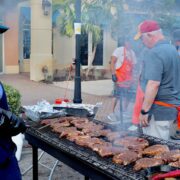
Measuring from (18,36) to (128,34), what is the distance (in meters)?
10.4

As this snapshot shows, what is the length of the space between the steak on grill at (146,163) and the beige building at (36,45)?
41.0 ft

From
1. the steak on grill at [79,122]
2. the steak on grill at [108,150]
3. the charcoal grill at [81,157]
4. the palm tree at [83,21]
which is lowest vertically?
the charcoal grill at [81,157]

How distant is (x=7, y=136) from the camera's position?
2693 millimetres

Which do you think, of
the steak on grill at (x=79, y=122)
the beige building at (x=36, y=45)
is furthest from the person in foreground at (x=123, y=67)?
the beige building at (x=36, y=45)

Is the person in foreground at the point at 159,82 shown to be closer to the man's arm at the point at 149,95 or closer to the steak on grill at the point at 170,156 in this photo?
the man's arm at the point at 149,95

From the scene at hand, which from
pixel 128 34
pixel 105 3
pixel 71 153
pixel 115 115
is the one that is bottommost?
pixel 115 115

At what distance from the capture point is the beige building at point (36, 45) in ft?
49.5

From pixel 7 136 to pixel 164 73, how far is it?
2153mm

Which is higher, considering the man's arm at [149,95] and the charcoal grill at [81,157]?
the man's arm at [149,95]

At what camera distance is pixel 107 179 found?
2838mm

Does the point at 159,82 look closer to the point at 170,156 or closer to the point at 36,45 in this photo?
the point at 170,156

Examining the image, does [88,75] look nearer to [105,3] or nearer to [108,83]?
[108,83]

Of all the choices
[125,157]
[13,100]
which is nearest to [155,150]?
[125,157]

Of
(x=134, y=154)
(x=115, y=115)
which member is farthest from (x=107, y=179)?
(x=115, y=115)
